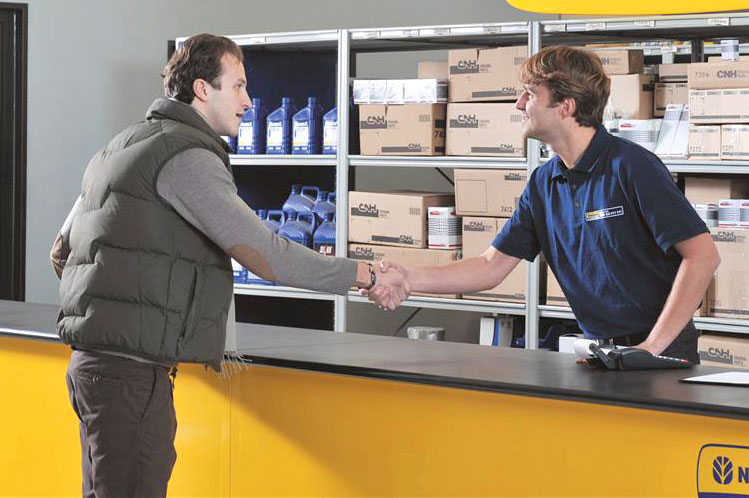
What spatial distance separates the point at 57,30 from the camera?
6922 millimetres

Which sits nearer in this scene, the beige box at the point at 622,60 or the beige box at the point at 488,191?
the beige box at the point at 622,60

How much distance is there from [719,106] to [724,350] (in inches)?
40.0

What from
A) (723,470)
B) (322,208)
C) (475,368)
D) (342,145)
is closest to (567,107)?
(475,368)

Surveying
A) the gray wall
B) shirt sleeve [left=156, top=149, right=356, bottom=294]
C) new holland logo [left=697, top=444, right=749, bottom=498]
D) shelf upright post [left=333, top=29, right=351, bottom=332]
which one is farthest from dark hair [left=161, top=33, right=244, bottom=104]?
the gray wall

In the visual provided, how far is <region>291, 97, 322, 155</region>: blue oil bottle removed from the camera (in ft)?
19.0

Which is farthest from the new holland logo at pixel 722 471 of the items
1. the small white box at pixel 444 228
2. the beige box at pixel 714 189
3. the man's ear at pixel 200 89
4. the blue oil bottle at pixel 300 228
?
the blue oil bottle at pixel 300 228

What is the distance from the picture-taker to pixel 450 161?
5.36 meters

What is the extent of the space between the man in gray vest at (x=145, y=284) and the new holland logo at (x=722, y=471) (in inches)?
43.9

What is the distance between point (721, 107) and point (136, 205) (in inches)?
116

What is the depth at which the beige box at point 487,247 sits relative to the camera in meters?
5.22

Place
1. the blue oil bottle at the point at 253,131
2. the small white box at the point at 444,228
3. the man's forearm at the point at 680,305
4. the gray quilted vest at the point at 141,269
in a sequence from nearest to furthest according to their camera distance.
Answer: the gray quilted vest at the point at 141,269
the man's forearm at the point at 680,305
the small white box at the point at 444,228
the blue oil bottle at the point at 253,131

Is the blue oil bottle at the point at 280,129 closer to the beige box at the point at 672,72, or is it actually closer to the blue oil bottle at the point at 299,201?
the blue oil bottle at the point at 299,201

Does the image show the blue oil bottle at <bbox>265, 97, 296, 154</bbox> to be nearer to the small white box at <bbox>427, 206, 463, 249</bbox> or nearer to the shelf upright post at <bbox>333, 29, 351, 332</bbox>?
the shelf upright post at <bbox>333, 29, 351, 332</bbox>

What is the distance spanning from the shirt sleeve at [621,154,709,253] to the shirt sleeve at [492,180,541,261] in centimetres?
41
